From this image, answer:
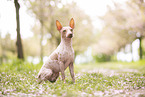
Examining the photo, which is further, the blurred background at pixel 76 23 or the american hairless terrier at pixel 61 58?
the blurred background at pixel 76 23

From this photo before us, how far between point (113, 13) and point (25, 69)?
25452 mm

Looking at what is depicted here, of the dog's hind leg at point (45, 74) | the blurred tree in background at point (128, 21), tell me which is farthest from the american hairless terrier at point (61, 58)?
the blurred tree in background at point (128, 21)

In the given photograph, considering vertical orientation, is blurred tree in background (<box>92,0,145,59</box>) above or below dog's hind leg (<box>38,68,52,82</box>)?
above

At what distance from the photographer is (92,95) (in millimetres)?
5098

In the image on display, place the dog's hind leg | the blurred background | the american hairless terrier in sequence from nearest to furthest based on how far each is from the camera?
the american hairless terrier < the dog's hind leg < the blurred background

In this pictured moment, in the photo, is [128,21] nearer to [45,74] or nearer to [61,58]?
[61,58]

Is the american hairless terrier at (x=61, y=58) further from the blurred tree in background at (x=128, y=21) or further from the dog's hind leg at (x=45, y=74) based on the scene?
the blurred tree in background at (x=128, y=21)

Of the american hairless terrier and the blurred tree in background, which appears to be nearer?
the american hairless terrier

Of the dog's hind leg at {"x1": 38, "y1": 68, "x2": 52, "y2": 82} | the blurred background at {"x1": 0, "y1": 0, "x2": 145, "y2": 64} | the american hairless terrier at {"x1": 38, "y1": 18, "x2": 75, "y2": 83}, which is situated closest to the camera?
the american hairless terrier at {"x1": 38, "y1": 18, "x2": 75, "y2": 83}

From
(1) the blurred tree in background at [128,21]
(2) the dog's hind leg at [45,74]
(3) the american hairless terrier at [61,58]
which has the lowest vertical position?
(2) the dog's hind leg at [45,74]

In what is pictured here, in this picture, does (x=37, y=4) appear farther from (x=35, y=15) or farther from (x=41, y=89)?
(x=41, y=89)

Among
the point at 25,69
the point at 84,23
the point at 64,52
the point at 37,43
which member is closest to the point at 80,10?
the point at 84,23

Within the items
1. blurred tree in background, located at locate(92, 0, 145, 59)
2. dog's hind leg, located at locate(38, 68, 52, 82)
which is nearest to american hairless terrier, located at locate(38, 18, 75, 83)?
dog's hind leg, located at locate(38, 68, 52, 82)

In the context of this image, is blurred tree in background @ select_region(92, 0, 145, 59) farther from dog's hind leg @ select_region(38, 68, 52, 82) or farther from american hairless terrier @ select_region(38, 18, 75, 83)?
dog's hind leg @ select_region(38, 68, 52, 82)
